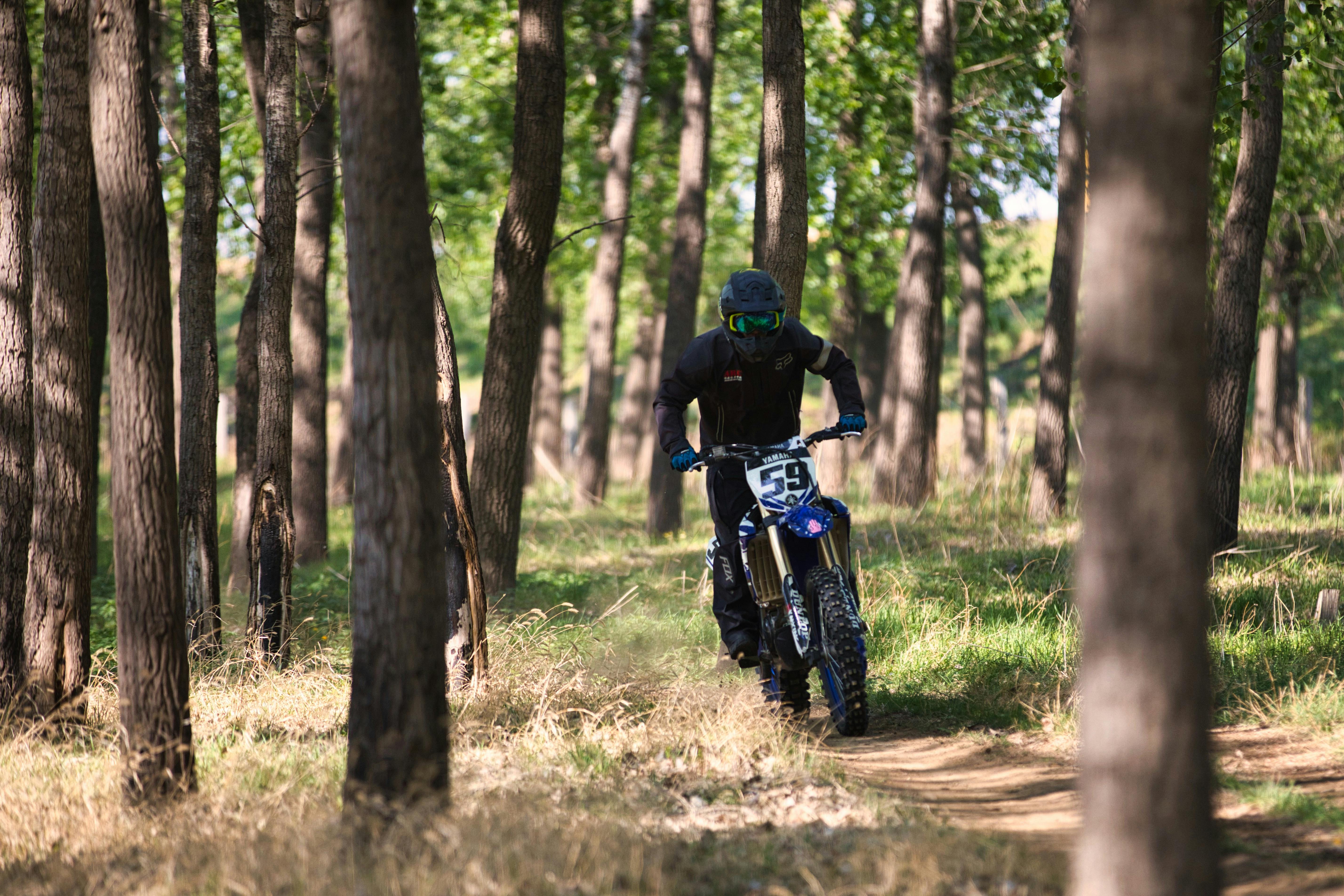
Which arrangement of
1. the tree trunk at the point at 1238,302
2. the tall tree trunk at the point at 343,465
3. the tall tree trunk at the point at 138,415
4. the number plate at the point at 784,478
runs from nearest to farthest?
the tall tree trunk at the point at 138,415 → the number plate at the point at 784,478 → the tree trunk at the point at 1238,302 → the tall tree trunk at the point at 343,465

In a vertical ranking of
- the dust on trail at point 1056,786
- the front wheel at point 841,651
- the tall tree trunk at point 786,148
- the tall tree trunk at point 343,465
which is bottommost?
the dust on trail at point 1056,786

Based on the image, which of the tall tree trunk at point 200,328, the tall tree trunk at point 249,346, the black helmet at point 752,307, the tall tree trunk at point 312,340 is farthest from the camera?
the tall tree trunk at point 312,340

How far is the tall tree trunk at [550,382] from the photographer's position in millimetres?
21312

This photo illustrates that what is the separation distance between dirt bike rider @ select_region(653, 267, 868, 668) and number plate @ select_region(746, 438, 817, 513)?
30cm

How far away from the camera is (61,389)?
5598 mm


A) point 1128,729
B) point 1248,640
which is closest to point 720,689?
point 1248,640

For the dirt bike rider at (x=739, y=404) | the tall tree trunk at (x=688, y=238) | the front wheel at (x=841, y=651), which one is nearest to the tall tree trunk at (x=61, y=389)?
the dirt bike rider at (x=739, y=404)

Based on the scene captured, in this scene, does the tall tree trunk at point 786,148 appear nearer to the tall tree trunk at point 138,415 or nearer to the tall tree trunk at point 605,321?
the tall tree trunk at point 138,415

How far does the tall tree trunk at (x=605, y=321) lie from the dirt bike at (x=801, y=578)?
9.61 metres

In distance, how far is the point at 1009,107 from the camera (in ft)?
54.1

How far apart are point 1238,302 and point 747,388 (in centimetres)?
496

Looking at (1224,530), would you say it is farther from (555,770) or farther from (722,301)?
(555,770)

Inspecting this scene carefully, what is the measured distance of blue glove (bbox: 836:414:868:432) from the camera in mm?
5609

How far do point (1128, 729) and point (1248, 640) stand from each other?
182 inches
